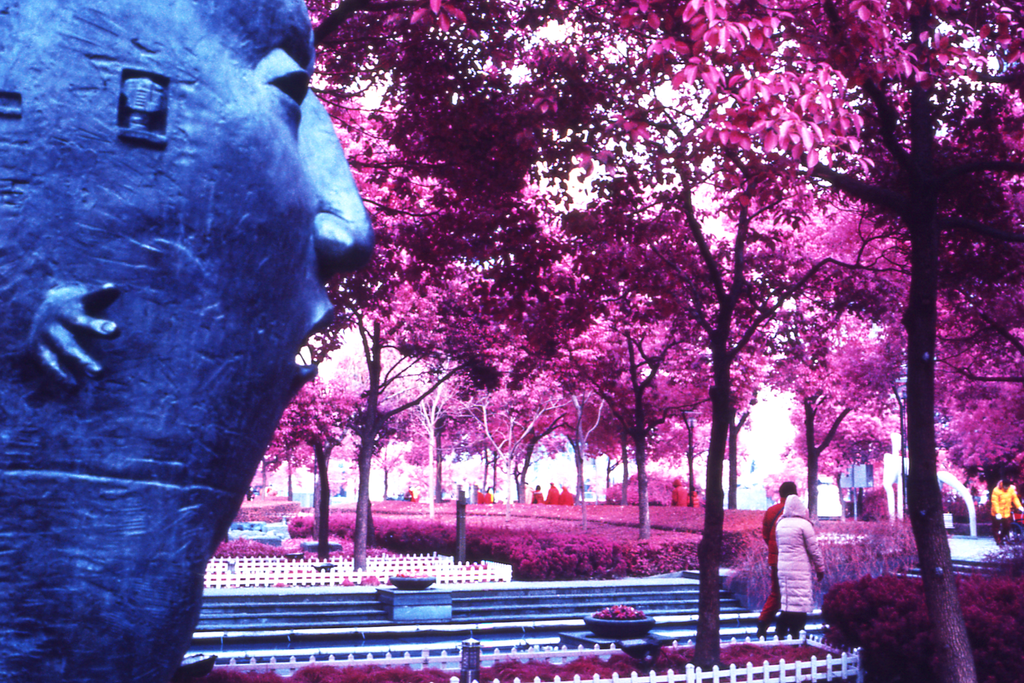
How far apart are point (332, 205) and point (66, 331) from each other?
0.69m

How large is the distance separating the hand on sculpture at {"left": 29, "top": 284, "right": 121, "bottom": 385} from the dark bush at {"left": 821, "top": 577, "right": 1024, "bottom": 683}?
8.56m

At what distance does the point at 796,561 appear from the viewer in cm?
1119

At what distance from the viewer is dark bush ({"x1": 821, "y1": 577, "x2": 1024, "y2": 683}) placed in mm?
8227

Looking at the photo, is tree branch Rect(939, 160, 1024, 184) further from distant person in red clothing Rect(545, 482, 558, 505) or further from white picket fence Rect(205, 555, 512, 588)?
distant person in red clothing Rect(545, 482, 558, 505)

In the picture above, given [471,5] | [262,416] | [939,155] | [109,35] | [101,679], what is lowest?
[101,679]

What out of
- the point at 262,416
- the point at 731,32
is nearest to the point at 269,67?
the point at 262,416

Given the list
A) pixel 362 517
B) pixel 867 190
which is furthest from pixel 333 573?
pixel 867 190

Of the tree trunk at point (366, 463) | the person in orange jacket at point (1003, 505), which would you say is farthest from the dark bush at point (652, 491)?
the tree trunk at point (366, 463)

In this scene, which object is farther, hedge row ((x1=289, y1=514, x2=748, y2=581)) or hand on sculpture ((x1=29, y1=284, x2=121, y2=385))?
hedge row ((x1=289, y1=514, x2=748, y2=581))

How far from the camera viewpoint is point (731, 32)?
5.30m

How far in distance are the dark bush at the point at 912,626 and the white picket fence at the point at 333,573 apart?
860cm

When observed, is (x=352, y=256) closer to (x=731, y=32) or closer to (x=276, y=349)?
(x=276, y=349)

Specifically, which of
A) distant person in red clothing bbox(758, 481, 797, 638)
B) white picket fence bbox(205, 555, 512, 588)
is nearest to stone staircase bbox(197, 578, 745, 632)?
white picket fence bbox(205, 555, 512, 588)

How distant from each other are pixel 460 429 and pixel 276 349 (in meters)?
44.4
